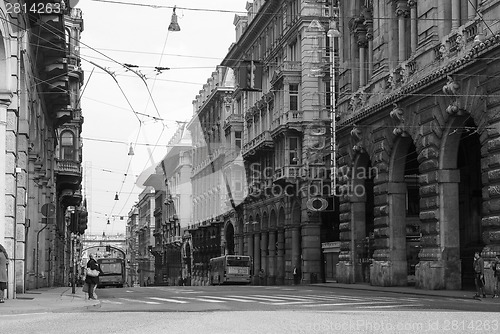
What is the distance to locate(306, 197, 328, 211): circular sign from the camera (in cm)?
5766

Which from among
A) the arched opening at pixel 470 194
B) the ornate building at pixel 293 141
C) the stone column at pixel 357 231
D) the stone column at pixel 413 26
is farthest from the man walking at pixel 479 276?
the ornate building at pixel 293 141

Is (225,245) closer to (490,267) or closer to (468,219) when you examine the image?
(468,219)

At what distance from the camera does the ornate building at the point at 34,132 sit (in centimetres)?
2891

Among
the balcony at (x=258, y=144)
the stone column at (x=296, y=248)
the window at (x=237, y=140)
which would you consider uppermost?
the window at (x=237, y=140)

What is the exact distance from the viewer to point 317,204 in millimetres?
58000

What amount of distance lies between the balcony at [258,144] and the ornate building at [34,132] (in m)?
13.5

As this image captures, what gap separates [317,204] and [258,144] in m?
13.1

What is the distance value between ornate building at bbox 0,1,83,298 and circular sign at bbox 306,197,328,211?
52.5ft

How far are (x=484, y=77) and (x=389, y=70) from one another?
10017 mm

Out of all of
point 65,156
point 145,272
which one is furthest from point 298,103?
point 145,272

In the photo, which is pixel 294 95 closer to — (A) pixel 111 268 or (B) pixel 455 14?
(B) pixel 455 14

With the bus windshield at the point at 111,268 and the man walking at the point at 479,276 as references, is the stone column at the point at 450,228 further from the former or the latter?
the bus windshield at the point at 111,268

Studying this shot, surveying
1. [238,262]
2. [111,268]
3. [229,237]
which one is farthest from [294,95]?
[111,268]

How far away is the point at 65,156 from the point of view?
215 feet
